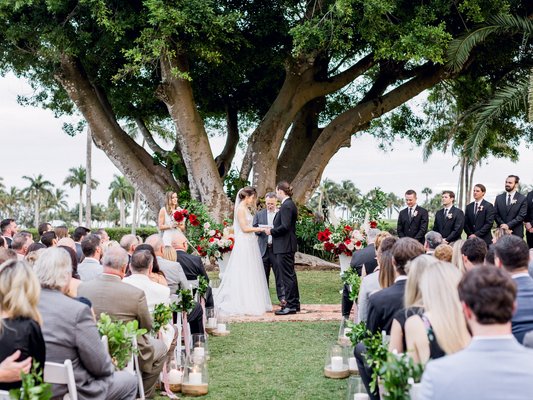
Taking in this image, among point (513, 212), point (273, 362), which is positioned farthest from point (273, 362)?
point (513, 212)

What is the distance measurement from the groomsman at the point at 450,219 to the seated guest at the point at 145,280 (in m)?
8.14

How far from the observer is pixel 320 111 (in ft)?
79.2

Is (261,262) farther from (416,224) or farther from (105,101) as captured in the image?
(105,101)

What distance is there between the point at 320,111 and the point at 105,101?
23.8 ft

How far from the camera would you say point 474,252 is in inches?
258

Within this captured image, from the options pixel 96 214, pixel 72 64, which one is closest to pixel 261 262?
pixel 72 64

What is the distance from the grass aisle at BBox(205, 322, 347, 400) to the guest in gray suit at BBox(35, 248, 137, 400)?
221 centimetres

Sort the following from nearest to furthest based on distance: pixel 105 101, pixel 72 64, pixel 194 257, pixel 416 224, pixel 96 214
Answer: pixel 194 257 → pixel 416 224 → pixel 72 64 → pixel 105 101 → pixel 96 214

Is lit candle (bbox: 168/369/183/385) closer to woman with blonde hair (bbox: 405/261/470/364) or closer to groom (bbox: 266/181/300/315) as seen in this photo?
woman with blonde hair (bbox: 405/261/470/364)

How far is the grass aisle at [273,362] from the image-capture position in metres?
7.21

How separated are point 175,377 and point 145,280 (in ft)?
3.84

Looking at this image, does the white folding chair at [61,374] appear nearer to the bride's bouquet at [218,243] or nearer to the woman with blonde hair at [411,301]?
the woman with blonde hair at [411,301]

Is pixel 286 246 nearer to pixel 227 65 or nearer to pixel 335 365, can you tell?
pixel 335 365

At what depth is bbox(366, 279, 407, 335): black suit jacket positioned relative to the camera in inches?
215
